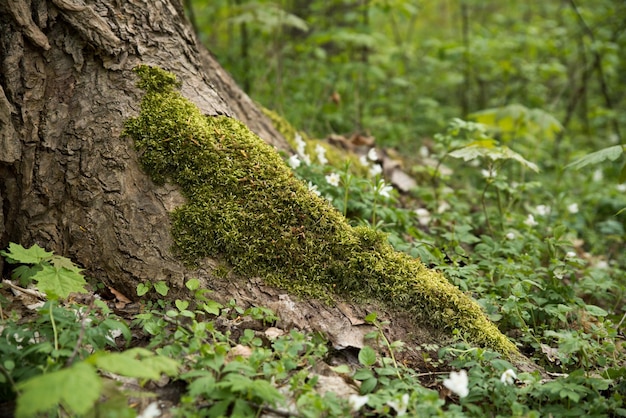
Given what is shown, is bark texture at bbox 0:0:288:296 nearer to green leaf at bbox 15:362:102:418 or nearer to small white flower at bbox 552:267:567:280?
green leaf at bbox 15:362:102:418

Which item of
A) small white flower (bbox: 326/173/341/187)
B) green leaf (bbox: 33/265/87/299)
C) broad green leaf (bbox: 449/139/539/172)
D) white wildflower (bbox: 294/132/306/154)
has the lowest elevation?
green leaf (bbox: 33/265/87/299)

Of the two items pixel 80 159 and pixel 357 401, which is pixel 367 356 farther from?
pixel 80 159

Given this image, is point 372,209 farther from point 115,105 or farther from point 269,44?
point 269,44

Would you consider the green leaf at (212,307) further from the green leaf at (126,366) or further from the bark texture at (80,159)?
the green leaf at (126,366)

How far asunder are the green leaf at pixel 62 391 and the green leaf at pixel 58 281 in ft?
2.25

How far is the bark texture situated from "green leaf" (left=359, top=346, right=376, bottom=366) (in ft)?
3.19

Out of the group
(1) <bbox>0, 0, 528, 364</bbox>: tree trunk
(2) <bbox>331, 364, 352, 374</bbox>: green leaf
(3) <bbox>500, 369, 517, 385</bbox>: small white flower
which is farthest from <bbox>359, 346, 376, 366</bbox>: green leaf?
(3) <bbox>500, 369, 517, 385</bbox>: small white flower

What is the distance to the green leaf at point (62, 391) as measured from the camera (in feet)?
5.06

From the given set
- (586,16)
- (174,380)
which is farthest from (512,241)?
(586,16)

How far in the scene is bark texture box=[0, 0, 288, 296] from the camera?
2617 mm

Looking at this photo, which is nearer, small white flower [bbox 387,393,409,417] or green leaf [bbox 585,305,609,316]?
small white flower [bbox 387,393,409,417]

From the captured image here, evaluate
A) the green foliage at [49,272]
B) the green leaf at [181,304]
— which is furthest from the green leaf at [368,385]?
the green foliage at [49,272]

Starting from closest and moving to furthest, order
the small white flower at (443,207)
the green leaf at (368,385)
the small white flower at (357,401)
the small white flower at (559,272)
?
the small white flower at (357,401), the green leaf at (368,385), the small white flower at (559,272), the small white flower at (443,207)

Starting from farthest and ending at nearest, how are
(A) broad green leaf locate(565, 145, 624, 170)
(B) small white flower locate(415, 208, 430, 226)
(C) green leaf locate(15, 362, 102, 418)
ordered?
1. (B) small white flower locate(415, 208, 430, 226)
2. (A) broad green leaf locate(565, 145, 624, 170)
3. (C) green leaf locate(15, 362, 102, 418)
